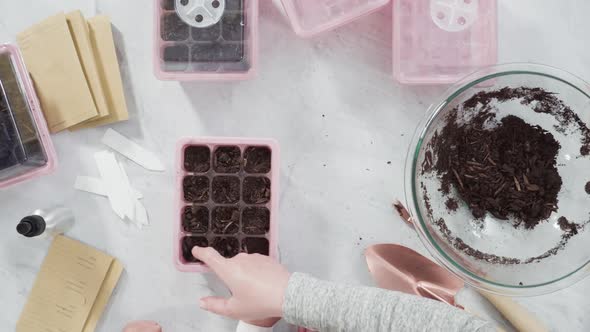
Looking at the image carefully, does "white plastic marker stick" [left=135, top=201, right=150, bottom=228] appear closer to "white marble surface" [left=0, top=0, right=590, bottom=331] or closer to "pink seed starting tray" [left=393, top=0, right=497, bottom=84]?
"white marble surface" [left=0, top=0, right=590, bottom=331]

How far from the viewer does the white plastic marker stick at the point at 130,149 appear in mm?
944

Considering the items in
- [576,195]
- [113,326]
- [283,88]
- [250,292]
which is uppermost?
[283,88]

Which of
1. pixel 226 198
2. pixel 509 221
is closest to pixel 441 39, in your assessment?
pixel 509 221

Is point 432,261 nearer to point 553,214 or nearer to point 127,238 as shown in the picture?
point 553,214

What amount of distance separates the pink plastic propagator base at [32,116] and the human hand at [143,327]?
29 centimetres

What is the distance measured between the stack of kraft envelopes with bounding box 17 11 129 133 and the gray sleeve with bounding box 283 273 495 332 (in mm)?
442

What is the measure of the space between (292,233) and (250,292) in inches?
7.3

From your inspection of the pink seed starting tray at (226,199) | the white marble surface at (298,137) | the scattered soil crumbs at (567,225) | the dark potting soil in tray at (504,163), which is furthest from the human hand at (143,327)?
the scattered soil crumbs at (567,225)

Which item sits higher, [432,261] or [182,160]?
[182,160]

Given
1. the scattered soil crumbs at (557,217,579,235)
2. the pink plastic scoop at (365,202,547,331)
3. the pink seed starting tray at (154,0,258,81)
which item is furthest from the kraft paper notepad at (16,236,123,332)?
the scattered soil crumbs at (557,217,579,235)

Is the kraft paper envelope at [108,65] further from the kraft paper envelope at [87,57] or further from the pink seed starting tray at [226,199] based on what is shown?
the pink seed starting tray at [226,199]

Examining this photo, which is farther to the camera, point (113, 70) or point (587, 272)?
point (113, 70)

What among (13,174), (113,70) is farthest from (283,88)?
(13,174)

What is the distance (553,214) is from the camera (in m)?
0.84
